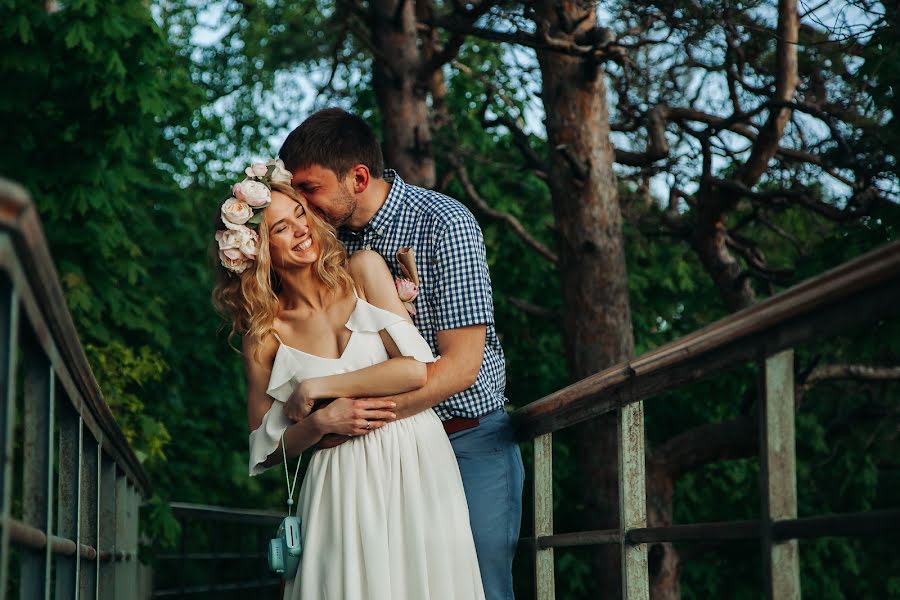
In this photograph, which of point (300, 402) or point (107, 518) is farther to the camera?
point (107, 518)

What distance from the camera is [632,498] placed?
2896 millimetres

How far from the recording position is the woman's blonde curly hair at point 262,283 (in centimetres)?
341

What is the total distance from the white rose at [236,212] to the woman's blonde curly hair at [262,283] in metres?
0.06

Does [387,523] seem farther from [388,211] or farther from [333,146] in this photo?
[333,146]

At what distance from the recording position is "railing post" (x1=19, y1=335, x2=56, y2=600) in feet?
6.98

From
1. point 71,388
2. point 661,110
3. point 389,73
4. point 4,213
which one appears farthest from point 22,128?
point 4,213

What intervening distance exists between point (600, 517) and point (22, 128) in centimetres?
437

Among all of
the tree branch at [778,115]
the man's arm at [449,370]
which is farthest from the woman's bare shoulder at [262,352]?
the tree branch at [778,115]

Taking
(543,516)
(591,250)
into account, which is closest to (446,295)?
(543,516)

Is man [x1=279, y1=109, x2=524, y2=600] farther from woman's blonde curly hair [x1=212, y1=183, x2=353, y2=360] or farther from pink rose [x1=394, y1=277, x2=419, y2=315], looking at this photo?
woman's blonde curly hair [x1=212, y1=183, x2=353, y2=360]

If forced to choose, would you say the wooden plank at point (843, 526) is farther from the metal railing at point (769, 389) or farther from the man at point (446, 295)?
the man at point (446, 295)

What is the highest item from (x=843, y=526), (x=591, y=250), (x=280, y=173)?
(x=591, y=250)

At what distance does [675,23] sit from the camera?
274 inches

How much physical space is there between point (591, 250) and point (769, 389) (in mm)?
5935
